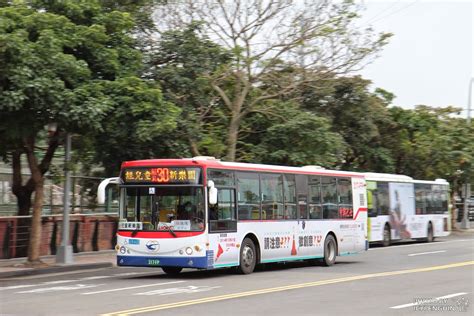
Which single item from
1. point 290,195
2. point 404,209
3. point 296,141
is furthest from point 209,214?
point 404,209

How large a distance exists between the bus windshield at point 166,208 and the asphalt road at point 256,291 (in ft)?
3.98

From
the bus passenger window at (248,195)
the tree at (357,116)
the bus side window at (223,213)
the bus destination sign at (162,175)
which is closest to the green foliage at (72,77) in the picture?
the bus destination sign at (162,175)

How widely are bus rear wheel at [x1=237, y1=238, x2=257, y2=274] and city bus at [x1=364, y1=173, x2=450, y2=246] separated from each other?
Answer: 1348cm

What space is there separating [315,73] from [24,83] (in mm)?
13835

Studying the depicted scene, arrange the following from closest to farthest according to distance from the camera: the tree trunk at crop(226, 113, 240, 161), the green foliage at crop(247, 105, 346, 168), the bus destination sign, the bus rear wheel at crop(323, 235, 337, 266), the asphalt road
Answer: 1. the asphalt road
2. the bus destination sign
3. the bus rear wheel at crop(323, 235, 337, 266)
4. the tree trunk at crop(226, 113, 240, 161)
5. the green foliage at crop(247, 105, 346, 168)

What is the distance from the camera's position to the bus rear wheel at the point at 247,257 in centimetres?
1717

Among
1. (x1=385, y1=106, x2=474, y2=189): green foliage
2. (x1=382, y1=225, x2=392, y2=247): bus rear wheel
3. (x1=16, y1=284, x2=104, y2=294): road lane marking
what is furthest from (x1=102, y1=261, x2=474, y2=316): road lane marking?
(x1=385, y1=106, x2=474, y2=189): green foliage

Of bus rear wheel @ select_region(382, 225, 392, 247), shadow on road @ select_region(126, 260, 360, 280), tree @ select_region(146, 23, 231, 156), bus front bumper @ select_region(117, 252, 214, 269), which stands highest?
tree @ select_region(146, 23, 231, 156)

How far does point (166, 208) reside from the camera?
16141mm

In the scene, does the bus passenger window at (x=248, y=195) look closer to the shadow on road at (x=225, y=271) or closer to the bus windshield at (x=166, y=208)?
the shadow on road at (x=225, y=271)

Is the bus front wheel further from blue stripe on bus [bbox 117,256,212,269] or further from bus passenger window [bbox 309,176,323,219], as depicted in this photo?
blue stripe on bus [bbox 117,256,212,269]

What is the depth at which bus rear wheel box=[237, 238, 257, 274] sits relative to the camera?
17.2 m

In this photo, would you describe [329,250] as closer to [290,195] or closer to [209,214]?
[290,195]

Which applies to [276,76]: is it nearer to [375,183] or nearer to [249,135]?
[249,135]
